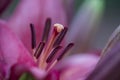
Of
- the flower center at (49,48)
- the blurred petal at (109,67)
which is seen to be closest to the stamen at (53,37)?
the flower center at (49,48)

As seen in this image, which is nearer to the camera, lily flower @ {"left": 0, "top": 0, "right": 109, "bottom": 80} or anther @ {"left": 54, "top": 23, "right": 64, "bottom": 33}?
lily flower @ {"left": 0, "top": 0, "right": 109, "bottom": 80}

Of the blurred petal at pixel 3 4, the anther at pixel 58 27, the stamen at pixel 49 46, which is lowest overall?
the stamen at pixel 49 46

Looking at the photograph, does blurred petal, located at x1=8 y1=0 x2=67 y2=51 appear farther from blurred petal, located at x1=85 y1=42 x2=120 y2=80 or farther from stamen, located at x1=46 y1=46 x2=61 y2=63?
blurred petal, located at x1=85 y1=42 x2=120 y2=80

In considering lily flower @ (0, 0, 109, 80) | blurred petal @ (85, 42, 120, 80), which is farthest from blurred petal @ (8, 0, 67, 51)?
blurred petal @ (85, 42, 120, 80)

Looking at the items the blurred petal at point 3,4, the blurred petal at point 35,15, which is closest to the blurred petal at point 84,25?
the blurred petal at point 35,15

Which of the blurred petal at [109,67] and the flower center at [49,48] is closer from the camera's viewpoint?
the blurred petal at [109,67]

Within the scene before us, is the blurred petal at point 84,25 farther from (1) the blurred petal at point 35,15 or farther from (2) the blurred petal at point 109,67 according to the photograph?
(2) the blurred petal at point 109,67

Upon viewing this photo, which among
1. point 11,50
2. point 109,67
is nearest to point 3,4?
point 11,50

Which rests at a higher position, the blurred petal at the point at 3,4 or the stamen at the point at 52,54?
the blurred petal at the point at 3,4
